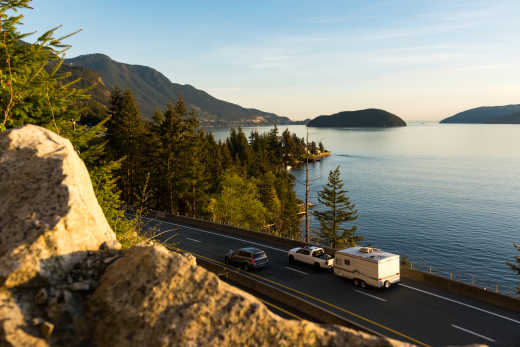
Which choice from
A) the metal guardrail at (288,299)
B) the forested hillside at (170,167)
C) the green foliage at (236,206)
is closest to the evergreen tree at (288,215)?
the green foliage at (236,206)

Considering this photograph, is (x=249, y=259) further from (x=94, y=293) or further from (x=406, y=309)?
(x=94, y=293)

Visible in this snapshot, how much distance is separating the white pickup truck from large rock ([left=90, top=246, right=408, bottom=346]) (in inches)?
845

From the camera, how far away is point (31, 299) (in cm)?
352

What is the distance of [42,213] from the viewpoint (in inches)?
156

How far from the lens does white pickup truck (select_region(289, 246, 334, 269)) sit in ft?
79.1

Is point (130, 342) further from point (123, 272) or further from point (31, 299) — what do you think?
point (31, 299)

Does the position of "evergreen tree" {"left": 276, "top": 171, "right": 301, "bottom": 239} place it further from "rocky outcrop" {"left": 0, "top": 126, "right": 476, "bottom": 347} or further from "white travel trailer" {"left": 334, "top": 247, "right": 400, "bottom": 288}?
"rocky outcrop" {"left": 0, "top": 126, "right": 476, "bottom": 347}

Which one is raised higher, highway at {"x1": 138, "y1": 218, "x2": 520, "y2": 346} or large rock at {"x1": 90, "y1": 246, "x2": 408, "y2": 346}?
large rock at {"x1": 90, "y1": 246, "x2": 408, "y2": 346}

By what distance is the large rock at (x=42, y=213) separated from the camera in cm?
363

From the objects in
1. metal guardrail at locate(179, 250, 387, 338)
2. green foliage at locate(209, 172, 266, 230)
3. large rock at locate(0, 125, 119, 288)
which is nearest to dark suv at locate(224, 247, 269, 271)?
metal guardrail at locate(179, 250, 387, 338)

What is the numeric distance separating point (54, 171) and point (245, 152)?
11650 cm

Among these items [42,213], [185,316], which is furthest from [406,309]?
[42,213]

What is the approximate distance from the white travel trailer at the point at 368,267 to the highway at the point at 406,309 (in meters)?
0.64

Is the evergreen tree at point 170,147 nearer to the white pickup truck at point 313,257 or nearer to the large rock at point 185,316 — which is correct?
the white pickup truck at point 313,257
